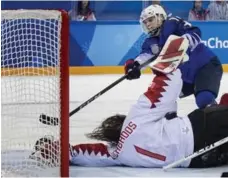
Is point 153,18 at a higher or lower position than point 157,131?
higher

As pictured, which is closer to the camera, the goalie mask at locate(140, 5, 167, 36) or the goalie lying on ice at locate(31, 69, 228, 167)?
the goalie lying on ice at locate(31, 69, 228, 167)

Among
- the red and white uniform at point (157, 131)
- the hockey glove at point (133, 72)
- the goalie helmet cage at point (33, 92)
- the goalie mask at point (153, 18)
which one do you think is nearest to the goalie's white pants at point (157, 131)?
the red and white uniform at point (157, 131)

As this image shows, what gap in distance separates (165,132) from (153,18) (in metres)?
0.95

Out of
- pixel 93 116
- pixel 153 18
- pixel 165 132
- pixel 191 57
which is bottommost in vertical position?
pixel 93 116

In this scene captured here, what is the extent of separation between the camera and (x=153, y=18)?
3561 mm

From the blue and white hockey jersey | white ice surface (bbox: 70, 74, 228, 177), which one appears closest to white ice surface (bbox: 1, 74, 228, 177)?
white ice surface (bbox: 70, 74, 228, 177)

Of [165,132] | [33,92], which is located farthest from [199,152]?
[33,92]

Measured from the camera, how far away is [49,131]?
277 cm

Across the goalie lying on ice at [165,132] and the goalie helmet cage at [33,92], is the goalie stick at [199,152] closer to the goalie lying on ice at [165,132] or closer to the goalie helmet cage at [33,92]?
the goalie lying on ice at [165,132]

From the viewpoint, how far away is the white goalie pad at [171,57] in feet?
9.28

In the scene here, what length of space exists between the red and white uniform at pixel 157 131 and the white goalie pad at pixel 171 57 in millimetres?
36

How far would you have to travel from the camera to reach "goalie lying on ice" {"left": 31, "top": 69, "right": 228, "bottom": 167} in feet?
9.12

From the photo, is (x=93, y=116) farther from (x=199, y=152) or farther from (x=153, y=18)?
(x=199, y=152)

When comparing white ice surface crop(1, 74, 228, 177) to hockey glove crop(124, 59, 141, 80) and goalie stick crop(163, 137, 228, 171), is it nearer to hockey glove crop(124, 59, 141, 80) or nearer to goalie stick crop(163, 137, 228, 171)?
goalie stick crop(163, 137, 228, 171)
